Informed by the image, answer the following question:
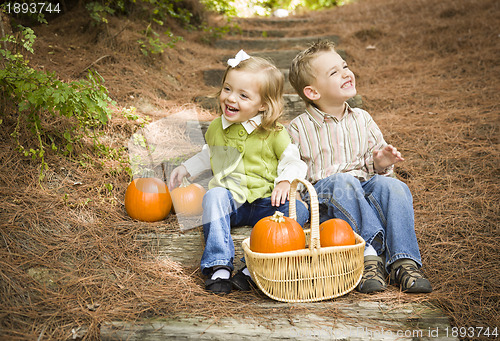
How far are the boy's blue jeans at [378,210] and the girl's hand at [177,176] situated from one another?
2.85 feet

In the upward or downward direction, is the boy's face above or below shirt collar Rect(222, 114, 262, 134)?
above

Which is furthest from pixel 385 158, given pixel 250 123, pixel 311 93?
pixel 250 123

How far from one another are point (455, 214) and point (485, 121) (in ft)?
4.33

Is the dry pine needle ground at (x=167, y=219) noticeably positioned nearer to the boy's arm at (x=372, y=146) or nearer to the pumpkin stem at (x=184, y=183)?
the pumpkin stem at (x=184, y=183)

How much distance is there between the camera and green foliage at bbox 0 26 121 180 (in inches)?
91.0

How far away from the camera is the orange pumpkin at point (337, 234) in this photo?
195 centimetres

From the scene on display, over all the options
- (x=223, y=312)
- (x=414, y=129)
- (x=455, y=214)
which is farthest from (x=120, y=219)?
(x=414, y=129)

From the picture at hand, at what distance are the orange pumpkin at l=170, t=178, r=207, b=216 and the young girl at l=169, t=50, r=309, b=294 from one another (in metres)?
0.13

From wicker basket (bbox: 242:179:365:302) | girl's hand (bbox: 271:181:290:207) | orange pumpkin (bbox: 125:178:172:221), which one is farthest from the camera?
orange pumpkin (bbox: 125:178:172:221)

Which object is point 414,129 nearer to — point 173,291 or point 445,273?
point 445,273

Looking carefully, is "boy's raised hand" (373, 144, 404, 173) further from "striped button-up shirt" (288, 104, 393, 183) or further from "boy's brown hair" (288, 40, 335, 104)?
"boy's brown hair" (288, 40, 335, 104)

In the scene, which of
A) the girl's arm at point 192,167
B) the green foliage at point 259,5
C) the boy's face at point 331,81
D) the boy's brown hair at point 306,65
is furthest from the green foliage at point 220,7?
the girl's arm at point 192,167

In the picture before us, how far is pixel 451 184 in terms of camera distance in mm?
2852

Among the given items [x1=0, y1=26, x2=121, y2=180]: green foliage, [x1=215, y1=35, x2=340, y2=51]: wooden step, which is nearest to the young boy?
[x1=0, y1=26, x2=121, y2=180]: green foliage
